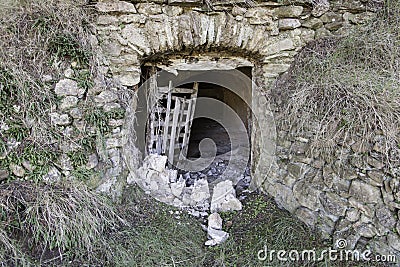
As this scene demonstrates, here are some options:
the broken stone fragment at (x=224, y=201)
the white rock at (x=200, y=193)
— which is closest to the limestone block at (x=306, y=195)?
the broken stone fragment at (x=224, y=201)

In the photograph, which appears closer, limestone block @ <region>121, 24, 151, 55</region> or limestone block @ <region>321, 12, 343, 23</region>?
limestone block @ <region>121, 24, 151, 55</region>

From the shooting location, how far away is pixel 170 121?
3982 millimetres

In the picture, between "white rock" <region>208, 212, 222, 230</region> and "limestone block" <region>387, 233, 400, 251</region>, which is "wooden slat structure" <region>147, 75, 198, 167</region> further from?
"limestone block" <region>387, 233, 400, 251</region>

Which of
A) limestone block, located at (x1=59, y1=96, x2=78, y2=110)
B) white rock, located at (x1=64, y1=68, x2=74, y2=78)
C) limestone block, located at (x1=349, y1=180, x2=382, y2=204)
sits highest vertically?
white rock, located at (x1=64, y1=68, x2=74, y2=78)

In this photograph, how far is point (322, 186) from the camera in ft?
8.29

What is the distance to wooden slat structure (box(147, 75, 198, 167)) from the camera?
3.75 meters

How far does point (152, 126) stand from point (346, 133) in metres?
2.17

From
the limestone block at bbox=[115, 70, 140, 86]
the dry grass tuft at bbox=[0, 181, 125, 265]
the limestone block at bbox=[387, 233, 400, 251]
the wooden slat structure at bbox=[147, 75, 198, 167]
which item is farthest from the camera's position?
the wooden slat structure at bbox=[147, 75, 198, 167]

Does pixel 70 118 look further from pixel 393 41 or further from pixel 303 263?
pixel 393 41

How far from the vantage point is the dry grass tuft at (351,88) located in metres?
2.20

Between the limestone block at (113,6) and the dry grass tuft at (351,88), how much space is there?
5.44ft

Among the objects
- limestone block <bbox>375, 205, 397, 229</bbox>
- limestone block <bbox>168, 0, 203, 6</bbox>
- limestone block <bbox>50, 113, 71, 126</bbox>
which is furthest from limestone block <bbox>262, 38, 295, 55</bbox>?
limestone block <bbox>50, 113, 71, 126</bbox>

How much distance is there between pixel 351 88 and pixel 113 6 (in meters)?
2.14

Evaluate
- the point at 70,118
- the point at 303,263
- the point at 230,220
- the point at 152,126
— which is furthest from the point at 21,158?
the point at 303,263
